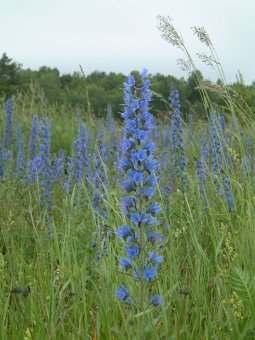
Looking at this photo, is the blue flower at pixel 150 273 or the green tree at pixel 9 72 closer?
the blue flower at pixel 150 273

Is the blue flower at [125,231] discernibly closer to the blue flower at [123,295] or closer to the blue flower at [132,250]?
the blue flower at [132,250]

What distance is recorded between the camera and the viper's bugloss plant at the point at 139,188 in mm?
2262

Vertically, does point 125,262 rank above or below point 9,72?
below

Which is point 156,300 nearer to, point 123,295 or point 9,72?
point 123,295

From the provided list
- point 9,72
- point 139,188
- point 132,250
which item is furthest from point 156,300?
point 9,72

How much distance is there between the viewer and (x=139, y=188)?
2295 mm

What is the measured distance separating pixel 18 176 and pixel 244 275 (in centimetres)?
355

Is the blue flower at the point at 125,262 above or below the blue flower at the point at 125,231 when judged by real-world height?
below

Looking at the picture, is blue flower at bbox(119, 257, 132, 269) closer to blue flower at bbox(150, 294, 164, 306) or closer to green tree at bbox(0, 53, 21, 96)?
blue flower at bbox(150, 294, 164, 306)

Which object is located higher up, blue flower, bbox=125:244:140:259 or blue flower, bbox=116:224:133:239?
blue flower, bbox=116:224:133:239

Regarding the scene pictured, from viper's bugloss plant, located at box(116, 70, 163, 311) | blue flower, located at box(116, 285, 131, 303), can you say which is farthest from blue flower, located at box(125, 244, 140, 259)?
blue flower, located at box(116, 285, 131, 303)

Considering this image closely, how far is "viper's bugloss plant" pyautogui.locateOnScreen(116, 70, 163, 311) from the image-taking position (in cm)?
226

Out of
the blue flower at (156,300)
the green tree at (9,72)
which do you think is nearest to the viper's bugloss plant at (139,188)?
the blue flower at (156,300)

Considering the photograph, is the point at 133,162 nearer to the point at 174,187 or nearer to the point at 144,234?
the point at 144,234
